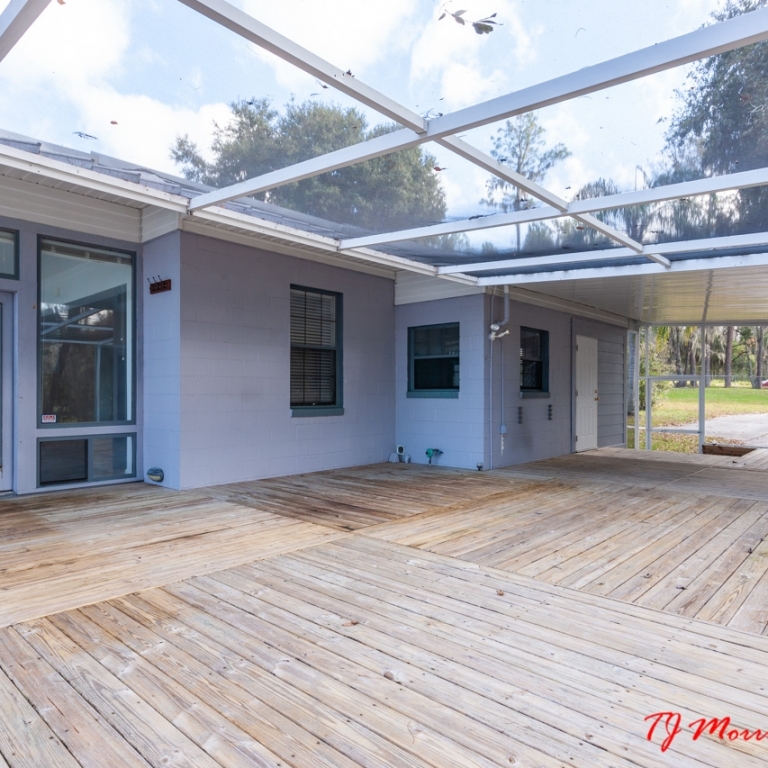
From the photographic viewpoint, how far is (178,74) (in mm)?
2705

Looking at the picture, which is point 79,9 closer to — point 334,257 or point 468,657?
point 468,657

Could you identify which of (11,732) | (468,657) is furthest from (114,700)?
(468,657)

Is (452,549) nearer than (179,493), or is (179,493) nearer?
(452,549)

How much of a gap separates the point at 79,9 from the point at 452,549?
11.0 ft

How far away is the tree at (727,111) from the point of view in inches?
94.5

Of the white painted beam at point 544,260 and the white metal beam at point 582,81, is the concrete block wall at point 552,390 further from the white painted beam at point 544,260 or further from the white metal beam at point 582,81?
the white metal beam at point 582,81

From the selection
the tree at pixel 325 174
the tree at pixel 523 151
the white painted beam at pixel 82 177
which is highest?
the white painted beam at pixel 82 177

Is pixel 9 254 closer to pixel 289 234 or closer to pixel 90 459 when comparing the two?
pixel 90 459

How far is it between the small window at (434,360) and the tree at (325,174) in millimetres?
2770

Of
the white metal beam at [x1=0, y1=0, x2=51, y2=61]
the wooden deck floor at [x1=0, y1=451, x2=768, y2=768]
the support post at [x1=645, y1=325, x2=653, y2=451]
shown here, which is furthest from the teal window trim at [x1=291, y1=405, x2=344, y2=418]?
the support post at [x1=645, y1=325, x2=653, y2=451]

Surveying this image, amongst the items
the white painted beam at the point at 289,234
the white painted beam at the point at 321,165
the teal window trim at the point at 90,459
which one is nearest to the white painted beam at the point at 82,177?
the white painted beam at the point at 289,234

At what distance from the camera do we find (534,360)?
8.09 meters

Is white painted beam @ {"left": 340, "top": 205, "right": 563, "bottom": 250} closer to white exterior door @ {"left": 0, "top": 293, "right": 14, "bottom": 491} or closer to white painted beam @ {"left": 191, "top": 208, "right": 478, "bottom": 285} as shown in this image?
white painted beam @ {"left": 191, "top": 208, "right": 478, "bottom": 285}

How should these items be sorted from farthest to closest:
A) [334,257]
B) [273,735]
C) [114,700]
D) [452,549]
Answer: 1. [334,257]
2. [452,549]
3. [114,700]
4. [273,735]
